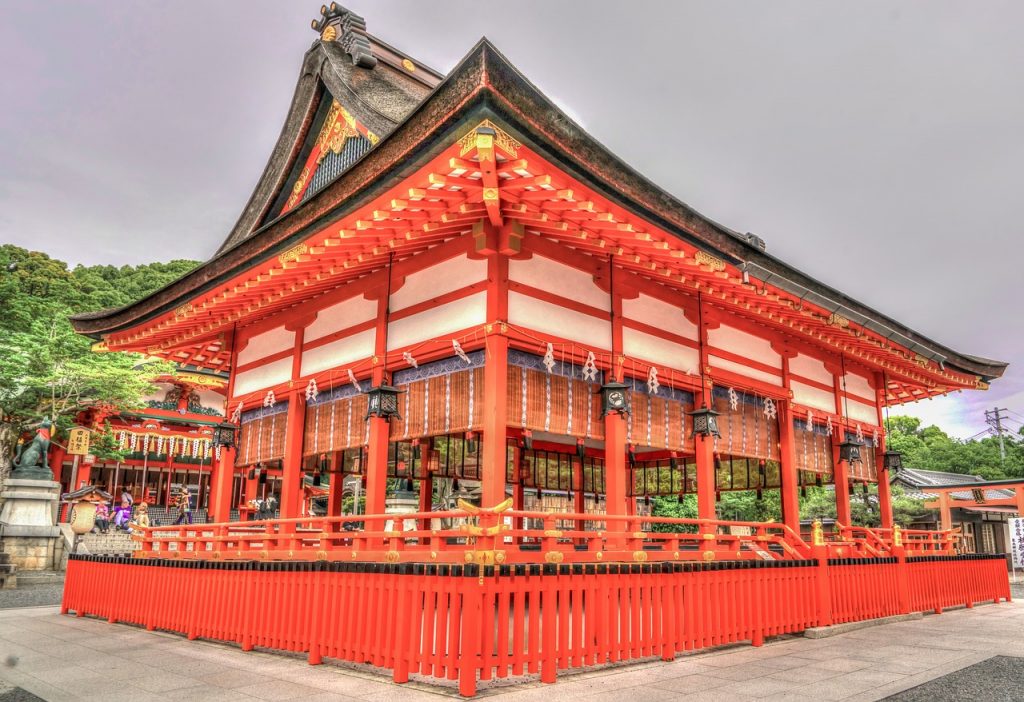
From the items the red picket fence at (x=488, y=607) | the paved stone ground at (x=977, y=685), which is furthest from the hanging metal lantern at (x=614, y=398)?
the paved stone ground at (x=977, y=685)

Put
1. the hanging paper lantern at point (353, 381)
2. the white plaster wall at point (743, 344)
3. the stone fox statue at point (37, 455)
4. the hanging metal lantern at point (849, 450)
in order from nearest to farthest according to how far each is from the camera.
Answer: the hanging paper lantern at point (353, 381)
the white plaster wall at point (743, 344)
the hanging metal lantern at point (849, 450)
the stone fox statue at point (37, 455)

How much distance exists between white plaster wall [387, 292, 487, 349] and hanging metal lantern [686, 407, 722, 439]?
4321 millimetres

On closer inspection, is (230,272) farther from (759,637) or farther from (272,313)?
(759,637)

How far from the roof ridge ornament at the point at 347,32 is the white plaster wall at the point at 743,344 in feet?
28.6

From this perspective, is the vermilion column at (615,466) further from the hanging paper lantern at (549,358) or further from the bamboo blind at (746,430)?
the bamboo blind at (746,430)

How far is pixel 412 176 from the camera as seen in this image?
775cm

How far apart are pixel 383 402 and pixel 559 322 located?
9.04 ft

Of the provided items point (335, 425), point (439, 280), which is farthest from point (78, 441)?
point (439, 280)

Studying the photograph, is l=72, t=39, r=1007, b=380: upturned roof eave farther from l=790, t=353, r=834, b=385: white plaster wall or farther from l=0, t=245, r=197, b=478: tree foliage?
l=0, t=245, r=197, b=478: tree foliage

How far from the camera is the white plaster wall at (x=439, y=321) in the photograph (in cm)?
948

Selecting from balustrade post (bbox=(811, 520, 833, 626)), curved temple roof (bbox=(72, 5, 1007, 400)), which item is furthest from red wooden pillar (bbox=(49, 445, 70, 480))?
balustrade post (bbox=(811, 520, 833, 626))

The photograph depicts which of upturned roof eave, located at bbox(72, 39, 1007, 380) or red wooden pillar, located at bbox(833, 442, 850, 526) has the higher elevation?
upturned roof eave, located at bbox(72, 39, 1007, 380)

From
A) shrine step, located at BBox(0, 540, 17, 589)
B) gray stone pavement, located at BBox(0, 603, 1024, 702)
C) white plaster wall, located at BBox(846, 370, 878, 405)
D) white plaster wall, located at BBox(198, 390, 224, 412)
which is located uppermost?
white plaster wall, located at BBox(198, 390, 224, 412)

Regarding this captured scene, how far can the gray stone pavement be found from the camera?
19.7ft
